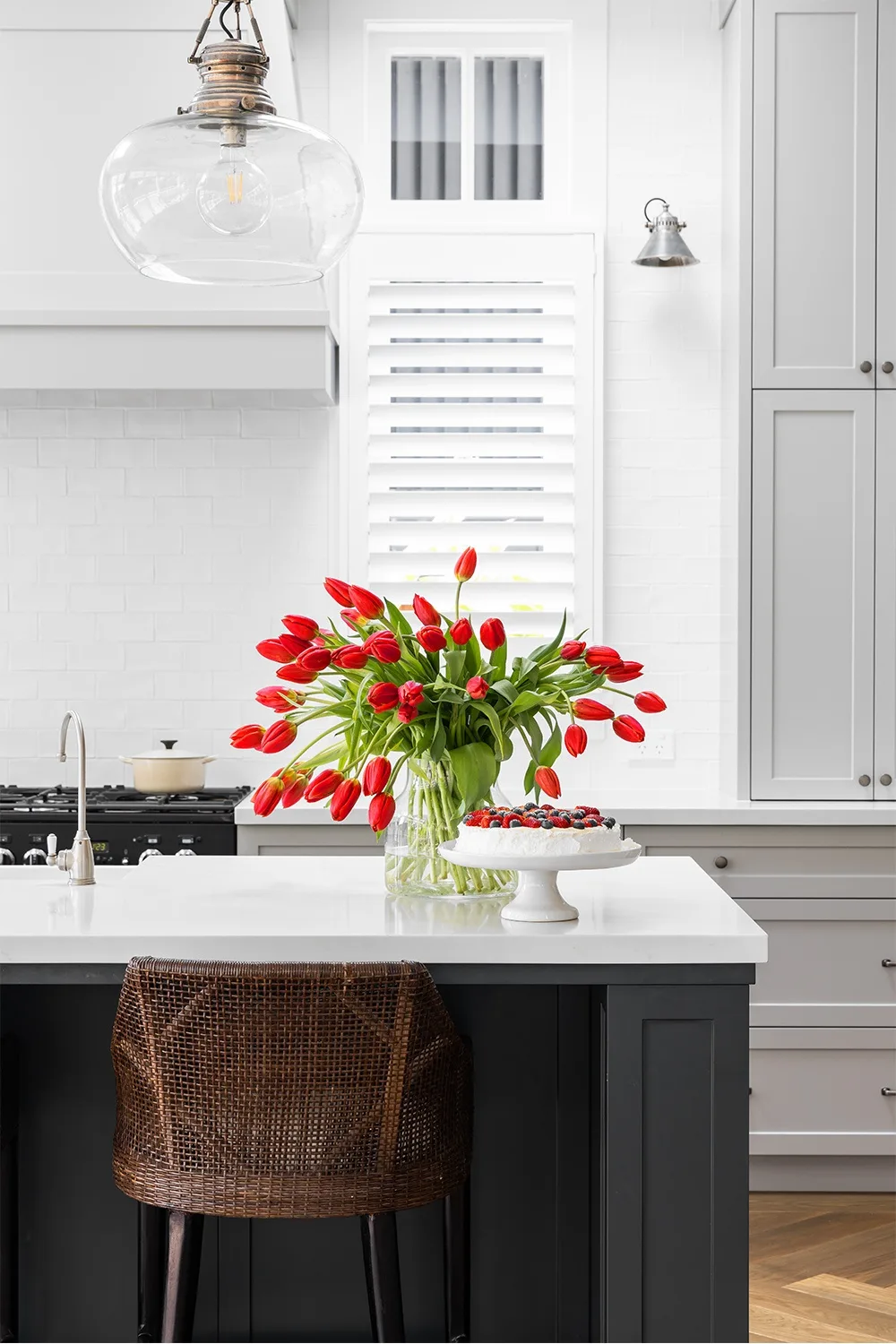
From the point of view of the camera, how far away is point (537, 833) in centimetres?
182

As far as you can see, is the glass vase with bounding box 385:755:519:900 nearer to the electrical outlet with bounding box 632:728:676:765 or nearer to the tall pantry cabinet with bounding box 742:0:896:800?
the tall pantry cabinet with bounding box 742:0:896:800

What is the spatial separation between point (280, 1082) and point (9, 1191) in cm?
75

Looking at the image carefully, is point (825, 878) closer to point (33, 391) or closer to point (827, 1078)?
point (827, 1078)

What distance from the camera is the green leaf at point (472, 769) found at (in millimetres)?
2037

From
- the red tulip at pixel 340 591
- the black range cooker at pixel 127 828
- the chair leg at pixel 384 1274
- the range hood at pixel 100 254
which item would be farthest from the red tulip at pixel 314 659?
the range hood at pixel 100 254

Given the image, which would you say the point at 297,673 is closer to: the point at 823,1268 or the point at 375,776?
the point at 375,776

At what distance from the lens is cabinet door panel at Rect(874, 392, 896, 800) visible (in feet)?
12.5

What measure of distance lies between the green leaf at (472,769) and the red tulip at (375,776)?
0.14 m

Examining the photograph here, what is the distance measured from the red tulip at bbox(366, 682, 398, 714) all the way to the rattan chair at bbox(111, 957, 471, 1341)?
0.40m

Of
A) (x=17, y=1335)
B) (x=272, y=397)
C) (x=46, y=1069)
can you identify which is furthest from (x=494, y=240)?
(x=17, y=1335)

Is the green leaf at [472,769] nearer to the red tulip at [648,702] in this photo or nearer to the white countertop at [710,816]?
the red tulip at [648,702]

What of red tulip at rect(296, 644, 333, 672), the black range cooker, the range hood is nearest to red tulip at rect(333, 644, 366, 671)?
red tulip at rect(296, 644, 333, 672)

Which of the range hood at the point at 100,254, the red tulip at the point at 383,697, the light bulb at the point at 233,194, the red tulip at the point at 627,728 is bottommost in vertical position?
the red tulip at the point at 627,728

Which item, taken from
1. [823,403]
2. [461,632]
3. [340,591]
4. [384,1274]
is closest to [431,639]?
[461,632]
